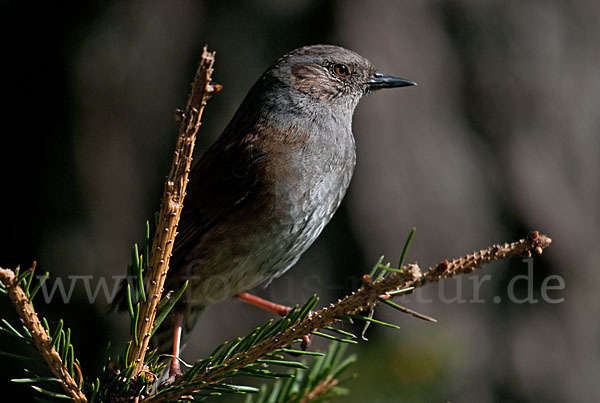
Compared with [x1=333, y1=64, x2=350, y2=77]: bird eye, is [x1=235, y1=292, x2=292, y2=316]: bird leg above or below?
below

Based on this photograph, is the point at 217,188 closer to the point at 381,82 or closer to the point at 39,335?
the point at 381,82

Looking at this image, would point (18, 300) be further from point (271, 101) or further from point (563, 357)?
point (563, 357)

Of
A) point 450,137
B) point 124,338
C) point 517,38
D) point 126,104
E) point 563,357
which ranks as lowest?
point 124,338

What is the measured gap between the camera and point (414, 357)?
1.97 metres

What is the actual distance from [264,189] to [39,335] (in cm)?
161

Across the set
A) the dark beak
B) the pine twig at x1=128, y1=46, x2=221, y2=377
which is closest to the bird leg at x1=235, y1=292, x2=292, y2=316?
the dark beak

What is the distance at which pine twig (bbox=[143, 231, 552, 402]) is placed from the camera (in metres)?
1.43

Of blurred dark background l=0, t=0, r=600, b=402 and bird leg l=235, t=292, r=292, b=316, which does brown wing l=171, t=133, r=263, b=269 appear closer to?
bird leg l=235, t=292, r=292, b=316

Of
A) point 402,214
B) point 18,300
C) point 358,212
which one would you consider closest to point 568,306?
point 402,214

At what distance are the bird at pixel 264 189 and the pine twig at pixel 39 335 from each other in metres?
1.25

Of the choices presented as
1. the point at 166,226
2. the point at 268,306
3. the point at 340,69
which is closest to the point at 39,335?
the point at 166,226

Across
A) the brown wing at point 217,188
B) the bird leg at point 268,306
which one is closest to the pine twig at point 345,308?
the brown wing at point 217,188

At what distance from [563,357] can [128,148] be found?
357 cm

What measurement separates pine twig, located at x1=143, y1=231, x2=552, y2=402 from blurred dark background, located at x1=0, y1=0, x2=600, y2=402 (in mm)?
2846
